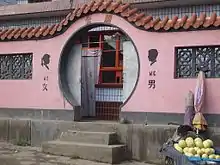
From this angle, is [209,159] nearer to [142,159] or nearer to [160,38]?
[142,159]

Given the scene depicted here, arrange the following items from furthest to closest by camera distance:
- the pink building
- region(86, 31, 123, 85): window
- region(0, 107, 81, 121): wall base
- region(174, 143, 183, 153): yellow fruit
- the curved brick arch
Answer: region(86, 31, 123, 85): window, region(0, 107, 81, 121): wall base, the curved brick arch, the pink building, region(174, 143, 183, 153): yellow fruit

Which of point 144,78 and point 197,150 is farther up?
point 144,78

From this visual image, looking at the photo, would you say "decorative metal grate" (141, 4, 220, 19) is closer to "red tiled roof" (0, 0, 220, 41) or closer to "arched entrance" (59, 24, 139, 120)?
"arched entrance" (59, 24, 139, 120)

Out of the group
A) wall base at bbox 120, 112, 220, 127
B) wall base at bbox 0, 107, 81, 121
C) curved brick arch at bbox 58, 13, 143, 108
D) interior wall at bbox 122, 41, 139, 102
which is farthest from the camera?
wall base at bbox 0, 107, 81, 121

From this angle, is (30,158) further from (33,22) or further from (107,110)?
(33,22)

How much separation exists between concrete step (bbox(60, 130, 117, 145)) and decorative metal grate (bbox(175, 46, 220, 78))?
202 cm

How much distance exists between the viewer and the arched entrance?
10492 millimetres

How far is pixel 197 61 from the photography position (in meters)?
8.80

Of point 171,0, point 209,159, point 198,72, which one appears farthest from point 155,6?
point 209,159

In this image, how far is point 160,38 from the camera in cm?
916

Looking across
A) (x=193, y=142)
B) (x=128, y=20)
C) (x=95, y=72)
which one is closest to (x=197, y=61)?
(x=128, y=20)

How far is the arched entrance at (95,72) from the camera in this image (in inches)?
413

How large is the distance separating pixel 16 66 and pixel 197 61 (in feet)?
16.6

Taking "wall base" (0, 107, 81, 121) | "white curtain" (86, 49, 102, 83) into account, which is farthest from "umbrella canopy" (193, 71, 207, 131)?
"white curtain" (86, 49, 102, 83)
